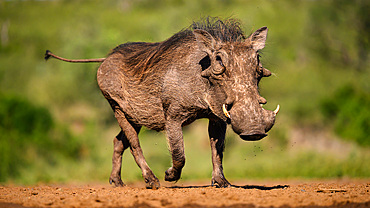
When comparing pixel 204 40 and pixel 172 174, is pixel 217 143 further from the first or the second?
pixel 204 40

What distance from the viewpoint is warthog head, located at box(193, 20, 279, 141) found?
4461mm

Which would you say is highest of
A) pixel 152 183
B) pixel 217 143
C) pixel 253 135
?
pixel 217 143

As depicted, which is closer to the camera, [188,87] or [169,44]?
[188,87]

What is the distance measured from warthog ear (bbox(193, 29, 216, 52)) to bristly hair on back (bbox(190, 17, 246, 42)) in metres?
0.11

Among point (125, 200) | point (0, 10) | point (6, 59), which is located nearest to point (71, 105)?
Result: point (6, 59)

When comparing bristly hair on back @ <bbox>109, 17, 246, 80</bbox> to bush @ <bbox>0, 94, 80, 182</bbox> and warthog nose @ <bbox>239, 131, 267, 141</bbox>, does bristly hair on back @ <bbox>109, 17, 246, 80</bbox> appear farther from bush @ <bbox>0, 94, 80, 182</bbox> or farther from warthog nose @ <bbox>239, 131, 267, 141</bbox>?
bush @ <bbox>0, 94, 80, 182</bbox>

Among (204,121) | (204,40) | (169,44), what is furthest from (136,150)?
(204,121)

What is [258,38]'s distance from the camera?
16.8 ft

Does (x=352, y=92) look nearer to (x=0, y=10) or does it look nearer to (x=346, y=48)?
(x=346, y=48)

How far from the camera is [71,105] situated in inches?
819

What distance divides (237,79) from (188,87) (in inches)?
27.0

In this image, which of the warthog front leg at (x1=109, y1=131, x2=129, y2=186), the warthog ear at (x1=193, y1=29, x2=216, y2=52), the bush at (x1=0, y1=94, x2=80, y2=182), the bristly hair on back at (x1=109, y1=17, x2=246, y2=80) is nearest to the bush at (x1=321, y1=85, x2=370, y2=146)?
the bush at (x1=0, y1=94, x2=80, y2=182)

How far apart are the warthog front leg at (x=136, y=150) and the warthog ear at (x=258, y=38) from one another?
187 centimetres

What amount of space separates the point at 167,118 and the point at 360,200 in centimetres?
218
